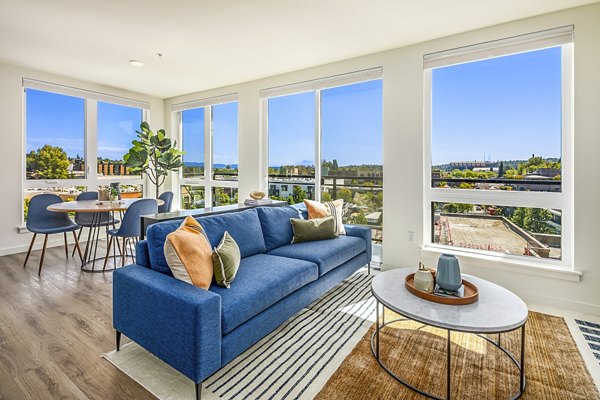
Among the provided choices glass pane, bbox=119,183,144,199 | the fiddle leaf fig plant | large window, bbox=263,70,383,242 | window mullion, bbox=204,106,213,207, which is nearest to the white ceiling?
large window, bbox=263,70,383,242

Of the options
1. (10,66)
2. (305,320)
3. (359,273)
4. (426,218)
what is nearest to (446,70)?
(426,218)

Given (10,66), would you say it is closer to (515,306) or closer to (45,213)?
(45,213)

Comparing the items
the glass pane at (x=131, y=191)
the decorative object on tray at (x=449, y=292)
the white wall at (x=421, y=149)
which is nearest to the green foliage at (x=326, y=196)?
the white wall at (x=421, y=149)

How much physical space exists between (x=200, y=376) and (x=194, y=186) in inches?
192

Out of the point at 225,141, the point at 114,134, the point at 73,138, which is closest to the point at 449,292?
the point at 225,141

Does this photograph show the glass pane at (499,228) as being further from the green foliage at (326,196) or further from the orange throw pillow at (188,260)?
the orange throw pillow at (188,260)

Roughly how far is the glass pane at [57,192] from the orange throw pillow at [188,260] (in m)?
4.09

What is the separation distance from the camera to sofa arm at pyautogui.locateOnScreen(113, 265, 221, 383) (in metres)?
1.60

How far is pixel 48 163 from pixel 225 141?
2.67 m

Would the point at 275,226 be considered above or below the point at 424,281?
above

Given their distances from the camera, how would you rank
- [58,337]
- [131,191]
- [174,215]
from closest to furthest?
[58,337], [174,215], [131,191]

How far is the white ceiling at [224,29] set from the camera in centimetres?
276

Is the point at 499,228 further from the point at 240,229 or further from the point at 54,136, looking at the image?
the point at 54,136

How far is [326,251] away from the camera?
2.93m
